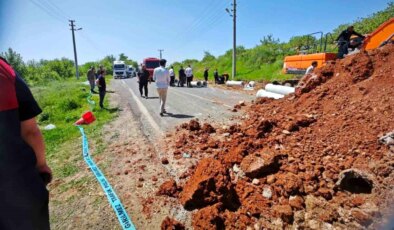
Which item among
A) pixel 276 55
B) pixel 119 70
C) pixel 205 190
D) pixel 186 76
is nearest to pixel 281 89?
pixel 205 190

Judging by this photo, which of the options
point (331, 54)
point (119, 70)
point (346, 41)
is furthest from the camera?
point (119, 70)

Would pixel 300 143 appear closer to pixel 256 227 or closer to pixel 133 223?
pixel 256 227

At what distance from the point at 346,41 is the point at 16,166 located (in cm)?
1118

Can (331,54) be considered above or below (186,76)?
above

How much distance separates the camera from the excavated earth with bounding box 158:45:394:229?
2947mm

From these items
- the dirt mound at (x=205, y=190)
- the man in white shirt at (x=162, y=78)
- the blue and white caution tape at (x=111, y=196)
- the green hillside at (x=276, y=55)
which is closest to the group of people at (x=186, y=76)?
the green hillside at (x=276, y=55)

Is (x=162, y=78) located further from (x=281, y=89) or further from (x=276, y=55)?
(x=276, y=55)

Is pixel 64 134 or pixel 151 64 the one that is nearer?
pixel 64 134

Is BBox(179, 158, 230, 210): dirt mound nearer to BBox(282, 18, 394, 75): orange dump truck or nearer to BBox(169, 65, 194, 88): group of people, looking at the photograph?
BBox(282, 18, 394, 75): orange dump truck

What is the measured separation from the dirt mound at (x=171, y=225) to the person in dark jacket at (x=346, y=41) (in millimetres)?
9922

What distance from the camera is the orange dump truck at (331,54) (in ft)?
28.6

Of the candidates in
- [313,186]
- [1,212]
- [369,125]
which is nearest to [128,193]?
[1,212]

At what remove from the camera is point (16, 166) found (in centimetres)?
159

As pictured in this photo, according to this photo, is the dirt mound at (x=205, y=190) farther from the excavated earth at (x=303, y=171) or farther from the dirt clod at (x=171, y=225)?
the dirt clod at (x=171, y=225)
